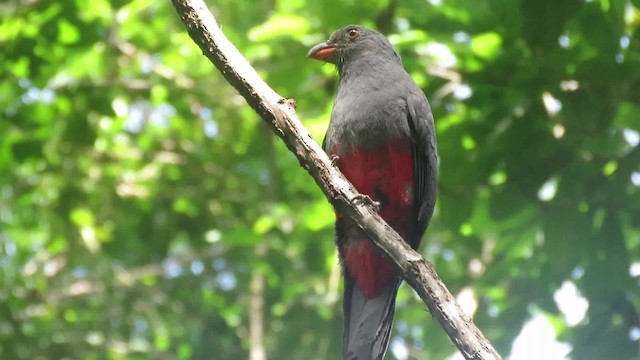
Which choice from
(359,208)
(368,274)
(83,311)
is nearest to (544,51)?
(368,274)

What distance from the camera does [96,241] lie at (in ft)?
19.6

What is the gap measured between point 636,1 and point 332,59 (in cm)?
148

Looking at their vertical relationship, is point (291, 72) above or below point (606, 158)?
above

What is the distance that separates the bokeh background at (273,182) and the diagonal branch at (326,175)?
4.30 feet

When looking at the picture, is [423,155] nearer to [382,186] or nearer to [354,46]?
[382,186]

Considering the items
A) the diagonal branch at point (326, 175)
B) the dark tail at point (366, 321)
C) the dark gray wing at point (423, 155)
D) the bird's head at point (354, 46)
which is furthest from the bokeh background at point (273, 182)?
the diagonal branch at point (326, 175)

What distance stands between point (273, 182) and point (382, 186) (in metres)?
2.18

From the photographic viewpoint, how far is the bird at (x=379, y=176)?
3293mm

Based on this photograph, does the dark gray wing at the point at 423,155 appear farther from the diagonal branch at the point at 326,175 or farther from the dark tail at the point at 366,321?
the diagonal branch at the point at 326,175

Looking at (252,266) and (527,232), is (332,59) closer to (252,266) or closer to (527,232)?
(527,232)

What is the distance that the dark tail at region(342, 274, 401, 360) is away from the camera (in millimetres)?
3156

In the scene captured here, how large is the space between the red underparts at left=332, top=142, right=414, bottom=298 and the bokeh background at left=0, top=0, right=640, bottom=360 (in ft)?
1.33

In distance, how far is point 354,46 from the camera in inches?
157

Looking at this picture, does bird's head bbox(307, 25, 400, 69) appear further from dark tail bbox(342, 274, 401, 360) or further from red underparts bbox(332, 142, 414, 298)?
dark tail bbox(342, 274, 401, 360)
